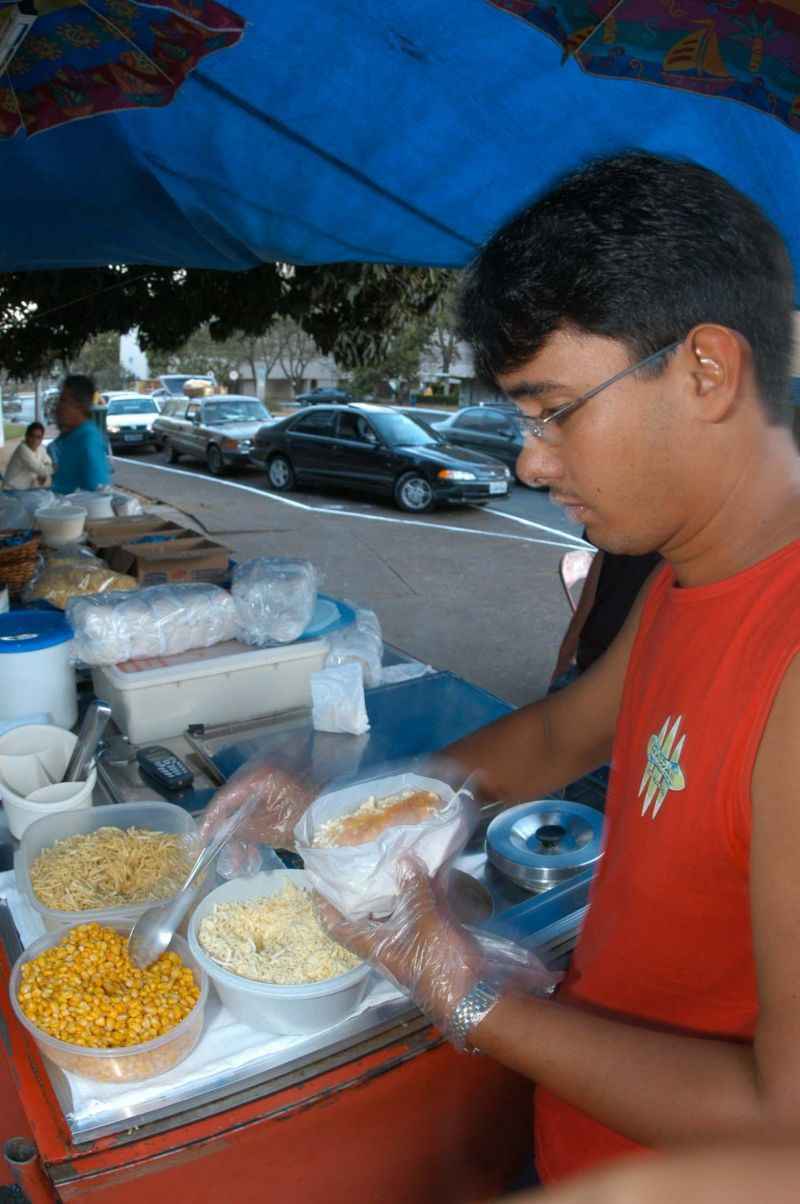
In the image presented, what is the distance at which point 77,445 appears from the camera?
582 centimetres

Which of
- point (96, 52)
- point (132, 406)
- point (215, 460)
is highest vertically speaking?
point (96, 52)

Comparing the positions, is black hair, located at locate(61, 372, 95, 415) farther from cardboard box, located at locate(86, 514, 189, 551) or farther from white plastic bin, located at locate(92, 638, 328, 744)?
white plastic bin, located at locate(92, 638, 328, 744)

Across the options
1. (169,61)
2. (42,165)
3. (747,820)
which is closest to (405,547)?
(42,165)

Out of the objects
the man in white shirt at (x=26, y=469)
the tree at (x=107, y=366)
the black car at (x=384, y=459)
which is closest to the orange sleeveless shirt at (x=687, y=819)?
the man in white shirt at (x=26, y=469)

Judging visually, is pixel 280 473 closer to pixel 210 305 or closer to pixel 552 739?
pixel 210 305

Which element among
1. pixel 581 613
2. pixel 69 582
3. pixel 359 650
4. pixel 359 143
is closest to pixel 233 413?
pixel 359 143

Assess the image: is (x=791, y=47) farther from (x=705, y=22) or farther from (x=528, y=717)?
(x=528, y=717)

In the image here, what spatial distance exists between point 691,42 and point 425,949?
231 cm

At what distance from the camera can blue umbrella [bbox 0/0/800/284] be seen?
2.49 metres

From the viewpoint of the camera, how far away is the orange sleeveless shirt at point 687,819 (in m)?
0.87

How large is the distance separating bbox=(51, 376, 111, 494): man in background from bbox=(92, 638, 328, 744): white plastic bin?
12.9 feet

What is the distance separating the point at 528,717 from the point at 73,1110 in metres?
0.93

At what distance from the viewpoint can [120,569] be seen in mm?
3197

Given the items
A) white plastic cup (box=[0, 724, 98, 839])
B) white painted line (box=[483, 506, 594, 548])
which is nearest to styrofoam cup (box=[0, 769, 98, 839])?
white plastic cup (box=[0, 724, 98, 839])
